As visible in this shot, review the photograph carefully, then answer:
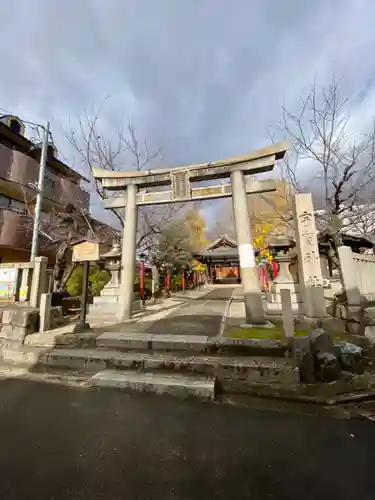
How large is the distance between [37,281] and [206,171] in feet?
20.0

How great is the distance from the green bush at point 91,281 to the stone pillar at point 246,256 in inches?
339

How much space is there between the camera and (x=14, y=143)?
1716cm

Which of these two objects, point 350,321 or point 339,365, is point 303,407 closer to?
point 339,365

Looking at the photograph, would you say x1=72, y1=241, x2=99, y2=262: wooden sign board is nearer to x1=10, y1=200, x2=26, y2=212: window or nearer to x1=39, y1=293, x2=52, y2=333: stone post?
x1=39, y1=293, x2=52, y2=333: stone post

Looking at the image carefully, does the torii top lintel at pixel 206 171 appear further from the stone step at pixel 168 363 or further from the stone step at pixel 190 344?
the stone step at pixel 168 363

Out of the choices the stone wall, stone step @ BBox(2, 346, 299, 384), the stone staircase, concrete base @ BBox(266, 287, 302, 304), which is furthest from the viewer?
concrete base @ BBox(266, 287, 302, 304)

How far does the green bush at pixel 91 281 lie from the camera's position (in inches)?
525

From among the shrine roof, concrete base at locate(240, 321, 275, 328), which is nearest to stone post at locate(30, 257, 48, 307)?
concrete base at locate(240, 321, 275, 328)

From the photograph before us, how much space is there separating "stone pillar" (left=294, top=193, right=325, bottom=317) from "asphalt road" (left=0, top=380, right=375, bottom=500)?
364cm

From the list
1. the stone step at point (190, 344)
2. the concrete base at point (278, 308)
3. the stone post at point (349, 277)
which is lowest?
the stone step at point (190, 344)

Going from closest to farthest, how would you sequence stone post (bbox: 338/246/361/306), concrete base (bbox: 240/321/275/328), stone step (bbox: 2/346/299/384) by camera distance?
stone step (bbox: 2/346/299/384)
stone post (bbox: 338/246/361/306)
concrete base (bbox: 240/321/275/328)

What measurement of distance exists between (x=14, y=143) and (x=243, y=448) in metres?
21.6

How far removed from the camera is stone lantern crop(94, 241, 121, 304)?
10.0m

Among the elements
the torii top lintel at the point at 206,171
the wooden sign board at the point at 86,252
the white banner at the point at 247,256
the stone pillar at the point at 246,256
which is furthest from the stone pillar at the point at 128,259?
the white banner at the point at 247,256
